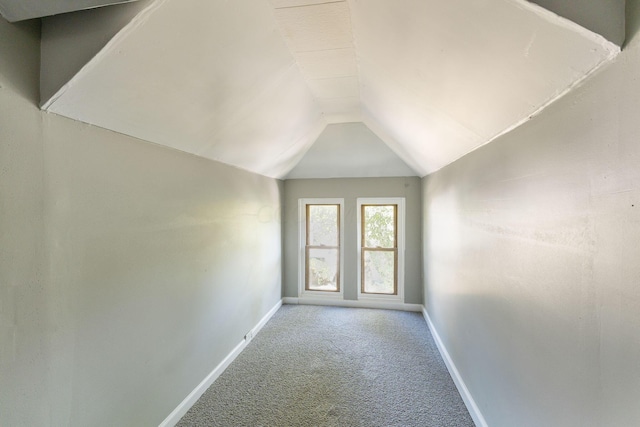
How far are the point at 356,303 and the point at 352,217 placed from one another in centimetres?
140

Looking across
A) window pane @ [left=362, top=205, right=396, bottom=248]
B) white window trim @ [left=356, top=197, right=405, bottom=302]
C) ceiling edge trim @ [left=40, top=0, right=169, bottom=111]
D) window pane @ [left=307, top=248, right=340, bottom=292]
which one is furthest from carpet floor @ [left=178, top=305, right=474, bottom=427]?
ceiling edge trim @ [left=40, top=0, right=169, bottom=111]

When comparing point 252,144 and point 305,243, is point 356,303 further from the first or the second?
point 252,144

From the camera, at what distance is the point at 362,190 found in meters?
4.44

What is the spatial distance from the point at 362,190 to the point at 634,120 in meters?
3.71

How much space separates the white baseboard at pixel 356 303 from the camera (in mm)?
4297

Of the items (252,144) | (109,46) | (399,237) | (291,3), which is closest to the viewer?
(109,46)

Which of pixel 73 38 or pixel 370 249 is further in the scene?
pixel 370 249

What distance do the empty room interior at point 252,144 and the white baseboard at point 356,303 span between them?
1696 mm

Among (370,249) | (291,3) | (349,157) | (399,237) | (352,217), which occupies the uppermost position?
(291,3)

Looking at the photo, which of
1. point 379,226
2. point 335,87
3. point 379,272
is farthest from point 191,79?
point 379,272

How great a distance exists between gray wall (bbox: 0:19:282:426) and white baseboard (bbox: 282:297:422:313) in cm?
216

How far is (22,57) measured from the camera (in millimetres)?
1094

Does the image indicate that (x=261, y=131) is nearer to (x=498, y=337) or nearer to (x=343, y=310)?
(x=498, y=337)

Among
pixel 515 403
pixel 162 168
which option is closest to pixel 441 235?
pixel 515 403
